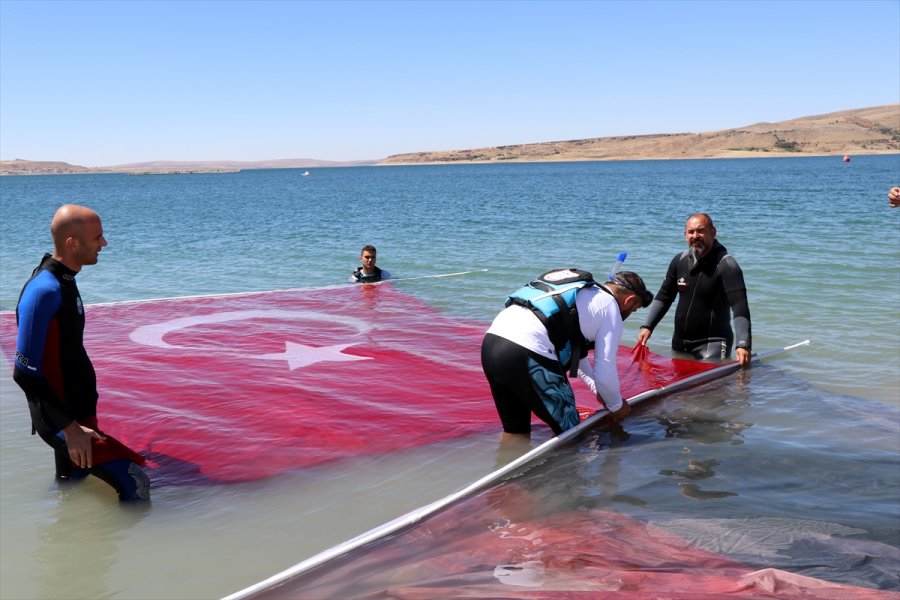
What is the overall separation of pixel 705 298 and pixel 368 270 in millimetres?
7909

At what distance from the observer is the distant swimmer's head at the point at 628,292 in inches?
204

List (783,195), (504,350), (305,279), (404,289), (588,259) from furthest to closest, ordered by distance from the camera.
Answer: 1. (783,195)
2. (588,259)
3. (305,279)
4. (404,289)
5. (504,350)

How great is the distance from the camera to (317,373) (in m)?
8.41

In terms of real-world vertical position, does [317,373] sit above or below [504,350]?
below

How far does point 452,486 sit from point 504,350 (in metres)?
1.18

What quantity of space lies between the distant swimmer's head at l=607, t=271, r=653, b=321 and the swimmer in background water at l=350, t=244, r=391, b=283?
9463 millimetres

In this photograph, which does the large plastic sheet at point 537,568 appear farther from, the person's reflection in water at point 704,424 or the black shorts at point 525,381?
the person's reflection in water at point 704,424

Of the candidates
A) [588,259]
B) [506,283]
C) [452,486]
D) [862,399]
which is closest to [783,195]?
[588,259]

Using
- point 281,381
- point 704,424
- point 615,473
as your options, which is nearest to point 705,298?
point 704,424

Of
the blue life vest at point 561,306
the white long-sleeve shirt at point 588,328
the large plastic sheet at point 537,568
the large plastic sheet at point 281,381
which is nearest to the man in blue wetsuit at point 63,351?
the large plastic sheet at point 281,381

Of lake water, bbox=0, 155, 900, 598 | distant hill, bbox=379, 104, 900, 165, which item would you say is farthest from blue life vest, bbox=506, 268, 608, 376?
distant hill, bbox=379, 104, 900, 165

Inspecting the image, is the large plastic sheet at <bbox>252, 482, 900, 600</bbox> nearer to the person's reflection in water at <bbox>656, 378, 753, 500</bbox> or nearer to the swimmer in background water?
the person's reflection in water at <bbox>656, 378, 753, 500</bbox>

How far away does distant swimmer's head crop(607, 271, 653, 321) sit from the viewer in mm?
5184

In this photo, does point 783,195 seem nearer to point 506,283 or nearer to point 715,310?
point 506,283
